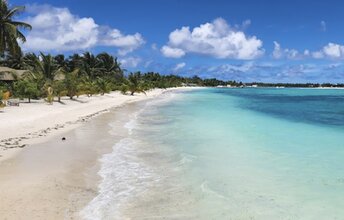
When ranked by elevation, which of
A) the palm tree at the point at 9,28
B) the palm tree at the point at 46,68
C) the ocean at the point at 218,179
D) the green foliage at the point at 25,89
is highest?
the palm tree at the point at 9,28

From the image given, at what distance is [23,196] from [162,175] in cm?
335

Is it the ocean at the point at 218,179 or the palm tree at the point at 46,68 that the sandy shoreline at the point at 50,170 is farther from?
the palm tree at the point at 46,68

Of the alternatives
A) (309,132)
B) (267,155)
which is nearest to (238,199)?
(267,155)

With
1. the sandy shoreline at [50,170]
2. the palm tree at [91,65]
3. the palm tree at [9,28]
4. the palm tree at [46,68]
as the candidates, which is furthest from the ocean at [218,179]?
the palm tree at [91,65]

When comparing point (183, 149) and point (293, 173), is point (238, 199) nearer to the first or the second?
point (293, 173)

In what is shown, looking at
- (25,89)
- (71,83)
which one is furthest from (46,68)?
(25,89)

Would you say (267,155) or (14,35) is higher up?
(14,35)

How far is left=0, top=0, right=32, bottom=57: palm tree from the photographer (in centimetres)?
2753

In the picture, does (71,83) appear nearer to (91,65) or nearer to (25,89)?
(25,89)

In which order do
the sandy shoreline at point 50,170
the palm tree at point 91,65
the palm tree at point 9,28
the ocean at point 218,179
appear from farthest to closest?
the palm tree at point 91,65, the palm tree at point 9,28, the ocean at point 218,179, the sandy shoreline at point 50,170

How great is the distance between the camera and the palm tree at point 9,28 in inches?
1084

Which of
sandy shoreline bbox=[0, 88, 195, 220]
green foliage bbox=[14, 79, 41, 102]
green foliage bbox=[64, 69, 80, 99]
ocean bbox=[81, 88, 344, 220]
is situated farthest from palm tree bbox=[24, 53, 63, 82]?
ocean bbox=[81, 88, 344, 220]

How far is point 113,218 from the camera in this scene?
6.32 meters

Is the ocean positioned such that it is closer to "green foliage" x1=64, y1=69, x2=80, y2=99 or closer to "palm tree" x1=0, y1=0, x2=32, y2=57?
"palm tree" x1=0, y1=0, x2=32, y2=57
